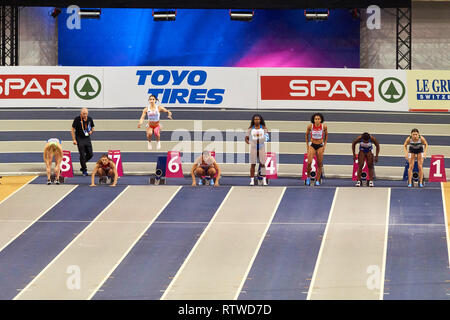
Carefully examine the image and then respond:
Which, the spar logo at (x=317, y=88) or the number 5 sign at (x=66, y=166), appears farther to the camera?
the spar logo at (x=317, y=88)

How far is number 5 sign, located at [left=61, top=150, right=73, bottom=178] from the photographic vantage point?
23.2m

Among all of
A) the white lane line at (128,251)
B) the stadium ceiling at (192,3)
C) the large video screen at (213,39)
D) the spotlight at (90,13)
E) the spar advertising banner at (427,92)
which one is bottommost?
the white lane line at (128,251)

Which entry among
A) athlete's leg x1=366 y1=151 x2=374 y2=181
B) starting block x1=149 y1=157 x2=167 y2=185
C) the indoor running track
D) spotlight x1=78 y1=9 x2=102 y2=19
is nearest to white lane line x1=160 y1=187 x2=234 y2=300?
the indoor running track

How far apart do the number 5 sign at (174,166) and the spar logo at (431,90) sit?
19.8 ft

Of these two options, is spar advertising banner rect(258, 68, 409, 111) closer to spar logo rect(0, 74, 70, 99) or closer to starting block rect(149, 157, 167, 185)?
starting block rect(149, 157, 167, 185)

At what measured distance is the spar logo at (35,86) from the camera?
24766 millimetres

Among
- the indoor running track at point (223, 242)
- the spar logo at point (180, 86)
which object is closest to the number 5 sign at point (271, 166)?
the indoor running track at point (223, 242)

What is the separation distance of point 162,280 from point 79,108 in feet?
32.1

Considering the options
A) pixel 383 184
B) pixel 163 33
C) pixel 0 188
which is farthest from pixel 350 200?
pixel 163 33

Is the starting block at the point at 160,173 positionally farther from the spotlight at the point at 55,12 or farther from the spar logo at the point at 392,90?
the spotlight at the point at 55,12

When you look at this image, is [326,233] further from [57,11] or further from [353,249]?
[57,11]

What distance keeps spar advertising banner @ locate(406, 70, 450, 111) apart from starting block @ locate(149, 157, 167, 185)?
6.21 meters

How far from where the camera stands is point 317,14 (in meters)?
27.6
